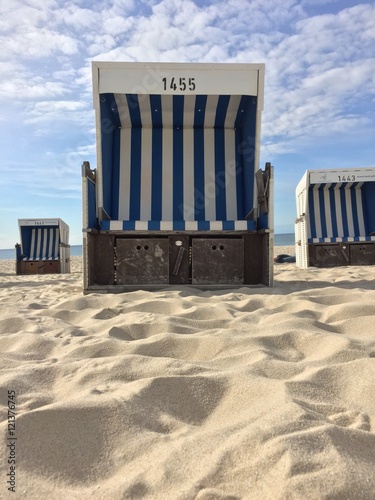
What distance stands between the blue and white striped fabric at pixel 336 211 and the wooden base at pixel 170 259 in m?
4.33

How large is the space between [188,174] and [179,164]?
0.53 feet

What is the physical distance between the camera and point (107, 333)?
1678 mm

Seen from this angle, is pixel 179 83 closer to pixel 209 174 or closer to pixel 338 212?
pixel 209 174

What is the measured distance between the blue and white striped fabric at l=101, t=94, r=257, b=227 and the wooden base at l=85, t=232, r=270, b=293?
58cm

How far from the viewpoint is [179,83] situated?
11.5ft

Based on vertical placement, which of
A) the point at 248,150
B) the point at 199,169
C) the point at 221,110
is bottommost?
the point at 199,169

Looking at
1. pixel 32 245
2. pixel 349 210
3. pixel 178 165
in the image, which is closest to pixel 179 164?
pixel 178 165

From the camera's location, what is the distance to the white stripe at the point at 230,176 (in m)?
4.12

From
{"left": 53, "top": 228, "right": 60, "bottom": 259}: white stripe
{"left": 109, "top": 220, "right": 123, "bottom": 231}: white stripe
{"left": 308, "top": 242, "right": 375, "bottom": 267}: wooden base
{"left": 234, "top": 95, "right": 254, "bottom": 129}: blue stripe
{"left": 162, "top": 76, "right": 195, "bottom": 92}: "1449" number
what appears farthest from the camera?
{"left": 53, "top": 228, "right": 60, "bottom": 259}: white stripe

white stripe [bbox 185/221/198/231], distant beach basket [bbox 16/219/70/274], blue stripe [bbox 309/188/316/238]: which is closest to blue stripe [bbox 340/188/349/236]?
blue stripe [bbox 309/188/316/238]

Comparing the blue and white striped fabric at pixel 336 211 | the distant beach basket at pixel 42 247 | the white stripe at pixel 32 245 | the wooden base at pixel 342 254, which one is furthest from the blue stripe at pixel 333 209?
the white stripe at pixel 32 245

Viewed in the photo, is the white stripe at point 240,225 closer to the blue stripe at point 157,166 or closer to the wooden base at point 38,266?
the blue stripe at point 157,166

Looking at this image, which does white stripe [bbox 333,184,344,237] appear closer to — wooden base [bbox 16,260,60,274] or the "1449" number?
the "1449" number

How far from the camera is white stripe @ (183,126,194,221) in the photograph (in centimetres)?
412
